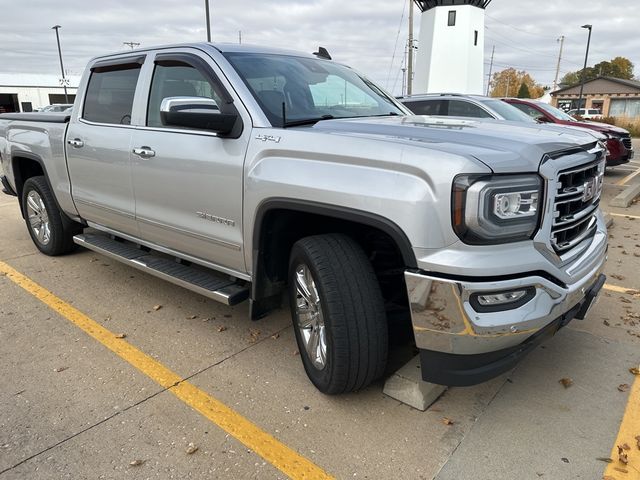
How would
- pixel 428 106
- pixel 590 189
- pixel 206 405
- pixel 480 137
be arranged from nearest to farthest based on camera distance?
pixel 480 137, pixel 590 189, pixel 206 405, pixel 428 106

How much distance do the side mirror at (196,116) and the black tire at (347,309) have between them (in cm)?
86

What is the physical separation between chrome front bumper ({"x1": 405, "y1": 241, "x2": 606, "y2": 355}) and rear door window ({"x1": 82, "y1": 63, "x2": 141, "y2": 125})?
2.86 metres

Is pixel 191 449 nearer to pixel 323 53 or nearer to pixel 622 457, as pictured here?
pixel 622 457

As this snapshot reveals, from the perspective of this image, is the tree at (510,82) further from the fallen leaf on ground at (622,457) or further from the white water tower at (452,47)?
the fallen leaf on ground at (622,457)

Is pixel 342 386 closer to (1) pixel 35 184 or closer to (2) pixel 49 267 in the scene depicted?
(2) pixel 49 267

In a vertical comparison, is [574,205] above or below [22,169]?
above

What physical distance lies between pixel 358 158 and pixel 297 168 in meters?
0.42

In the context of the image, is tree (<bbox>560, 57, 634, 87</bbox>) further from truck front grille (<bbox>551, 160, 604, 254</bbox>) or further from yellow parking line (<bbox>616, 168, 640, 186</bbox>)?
truck front grille (<bbox>551, 160, 604, 254</bbox>)

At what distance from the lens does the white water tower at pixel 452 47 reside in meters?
26.1

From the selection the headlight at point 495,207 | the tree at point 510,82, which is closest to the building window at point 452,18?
the headlight at point 495,207

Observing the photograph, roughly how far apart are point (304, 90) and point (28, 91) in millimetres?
63308

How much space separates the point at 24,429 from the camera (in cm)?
275

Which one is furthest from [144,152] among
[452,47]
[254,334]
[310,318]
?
[452,47]

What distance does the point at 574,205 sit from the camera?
2.65 metres
